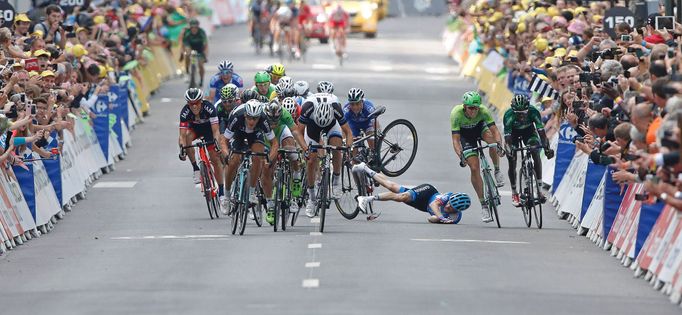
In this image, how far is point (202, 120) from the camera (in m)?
26.4

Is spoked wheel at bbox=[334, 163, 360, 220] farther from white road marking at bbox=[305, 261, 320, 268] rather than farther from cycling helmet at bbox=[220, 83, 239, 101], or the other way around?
white road marking at bbox=[305, 261, 320, 268]

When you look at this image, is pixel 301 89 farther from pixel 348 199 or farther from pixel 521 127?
pixel 521 127

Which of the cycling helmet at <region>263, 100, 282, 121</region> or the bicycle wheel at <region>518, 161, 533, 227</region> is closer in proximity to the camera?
the cycling helmet at <region>263, 100, 282, 121</region>

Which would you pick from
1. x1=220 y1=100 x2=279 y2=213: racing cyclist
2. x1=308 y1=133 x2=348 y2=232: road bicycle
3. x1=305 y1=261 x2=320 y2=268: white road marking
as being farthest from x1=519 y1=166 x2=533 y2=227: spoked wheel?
x1=305 y1=261 x2=320 y2=268: white road marking

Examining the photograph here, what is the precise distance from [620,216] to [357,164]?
5.40 m

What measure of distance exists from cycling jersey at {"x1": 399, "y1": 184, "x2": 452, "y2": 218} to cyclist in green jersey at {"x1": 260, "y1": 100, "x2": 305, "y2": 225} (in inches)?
56.3

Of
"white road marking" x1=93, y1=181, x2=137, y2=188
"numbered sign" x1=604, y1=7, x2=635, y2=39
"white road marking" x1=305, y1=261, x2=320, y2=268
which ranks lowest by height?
"white road marking" x1=93, y1=181, x2=137, y2=188

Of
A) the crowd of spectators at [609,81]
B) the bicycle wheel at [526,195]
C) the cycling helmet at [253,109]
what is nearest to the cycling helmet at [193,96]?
the cycling helmet at [253,109]

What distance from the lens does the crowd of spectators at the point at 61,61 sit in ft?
79.7

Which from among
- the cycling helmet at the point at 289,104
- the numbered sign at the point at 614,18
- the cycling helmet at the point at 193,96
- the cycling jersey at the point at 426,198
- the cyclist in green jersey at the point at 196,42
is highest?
the numbered sign at the point at 614,18

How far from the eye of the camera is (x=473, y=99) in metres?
25.0

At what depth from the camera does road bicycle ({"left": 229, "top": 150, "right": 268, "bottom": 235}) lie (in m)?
23.2

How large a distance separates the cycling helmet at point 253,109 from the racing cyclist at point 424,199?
216 centimetres

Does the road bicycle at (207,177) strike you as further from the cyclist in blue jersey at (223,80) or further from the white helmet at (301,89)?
the cyclist in blue jersey at (223,80)
